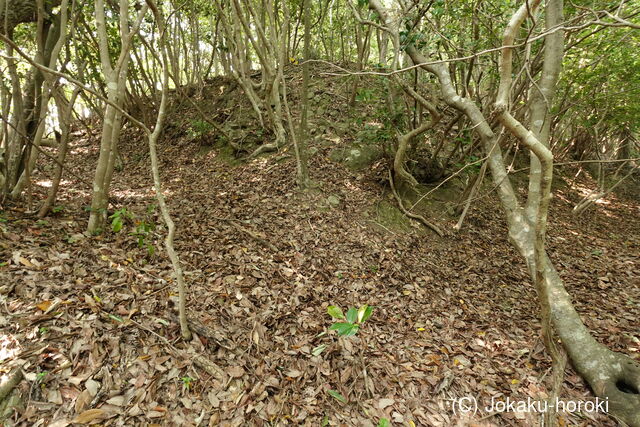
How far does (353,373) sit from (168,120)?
9.08m

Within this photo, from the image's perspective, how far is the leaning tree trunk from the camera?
9.11ft

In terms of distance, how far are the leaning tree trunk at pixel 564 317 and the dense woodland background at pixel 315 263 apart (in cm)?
2

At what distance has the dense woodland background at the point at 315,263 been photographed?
258 cm

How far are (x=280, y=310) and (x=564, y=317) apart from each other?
317cm

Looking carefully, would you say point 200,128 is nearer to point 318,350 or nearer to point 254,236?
point 254,236

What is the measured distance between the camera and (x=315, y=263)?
15.5ft

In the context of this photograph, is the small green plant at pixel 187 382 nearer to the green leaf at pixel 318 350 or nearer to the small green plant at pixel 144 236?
the green leaf at pixel 318 350

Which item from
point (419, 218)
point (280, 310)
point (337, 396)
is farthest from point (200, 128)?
point (337, 396)

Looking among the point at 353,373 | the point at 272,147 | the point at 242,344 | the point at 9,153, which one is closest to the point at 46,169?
the point at 9,153

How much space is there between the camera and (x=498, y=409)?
3.12 metres

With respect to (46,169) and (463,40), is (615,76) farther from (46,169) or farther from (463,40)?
(46,169)

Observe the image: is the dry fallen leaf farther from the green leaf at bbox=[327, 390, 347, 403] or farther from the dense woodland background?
the green leaf at bbox=[327, 390, 347, 403]

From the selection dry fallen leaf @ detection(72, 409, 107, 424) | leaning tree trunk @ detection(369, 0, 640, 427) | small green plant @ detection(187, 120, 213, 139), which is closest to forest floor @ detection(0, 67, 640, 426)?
dry fallen leaf @ detection(72, 409, 107, 424)

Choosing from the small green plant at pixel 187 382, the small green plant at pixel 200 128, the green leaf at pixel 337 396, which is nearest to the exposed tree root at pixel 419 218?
the green leaf at pixel 337 396
